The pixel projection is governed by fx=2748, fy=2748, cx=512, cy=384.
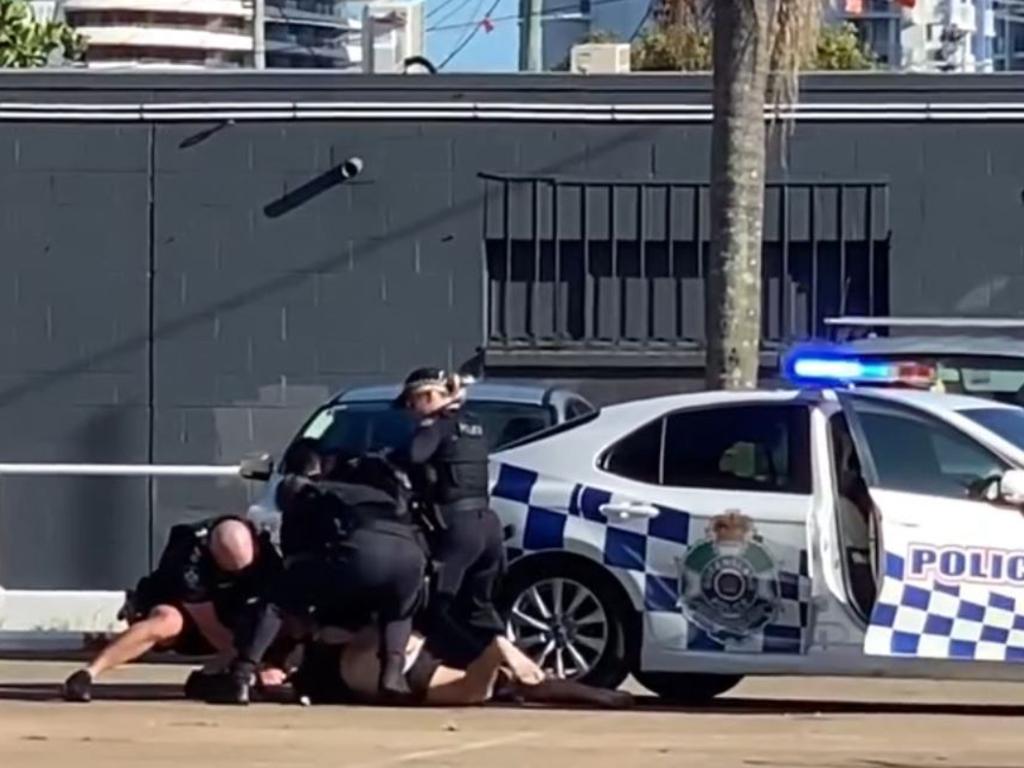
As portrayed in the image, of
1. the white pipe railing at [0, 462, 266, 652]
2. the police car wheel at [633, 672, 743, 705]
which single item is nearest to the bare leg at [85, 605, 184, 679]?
the police car wheel at [633, 672, 743, 705]

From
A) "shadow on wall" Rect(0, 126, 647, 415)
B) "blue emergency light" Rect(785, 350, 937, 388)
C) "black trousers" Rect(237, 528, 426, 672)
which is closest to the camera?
"black trousers" Rect(237, 528, 426, 672)

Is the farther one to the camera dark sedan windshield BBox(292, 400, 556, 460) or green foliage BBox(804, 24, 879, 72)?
green foliage BBox(804, 24, 879, 72)

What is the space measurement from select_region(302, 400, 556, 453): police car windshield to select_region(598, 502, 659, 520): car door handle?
273 centimetres

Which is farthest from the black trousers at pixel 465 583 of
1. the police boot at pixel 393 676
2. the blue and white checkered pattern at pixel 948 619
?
the blue and white checkered pattern at pixel 948 619

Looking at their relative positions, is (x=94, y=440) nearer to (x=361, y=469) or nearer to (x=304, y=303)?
(x=304, y=303)

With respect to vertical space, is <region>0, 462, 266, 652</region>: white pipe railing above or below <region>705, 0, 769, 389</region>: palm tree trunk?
below

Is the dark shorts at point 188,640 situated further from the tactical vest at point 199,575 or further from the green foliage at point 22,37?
the green foliage at point 22,37

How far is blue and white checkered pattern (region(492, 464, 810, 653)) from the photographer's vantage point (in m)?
12.4

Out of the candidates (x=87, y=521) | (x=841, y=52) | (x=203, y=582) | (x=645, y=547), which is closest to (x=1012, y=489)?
(x=645, y=547)

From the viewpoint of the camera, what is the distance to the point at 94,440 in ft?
69.0

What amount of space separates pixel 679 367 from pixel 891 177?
2.18m

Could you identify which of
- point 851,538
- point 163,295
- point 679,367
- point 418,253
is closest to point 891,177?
point 679,367

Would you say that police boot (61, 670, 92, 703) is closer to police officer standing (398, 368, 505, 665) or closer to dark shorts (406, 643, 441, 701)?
dark shorts (406, 643, 441, 701)

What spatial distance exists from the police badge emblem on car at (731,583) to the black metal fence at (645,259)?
28.5 ft
